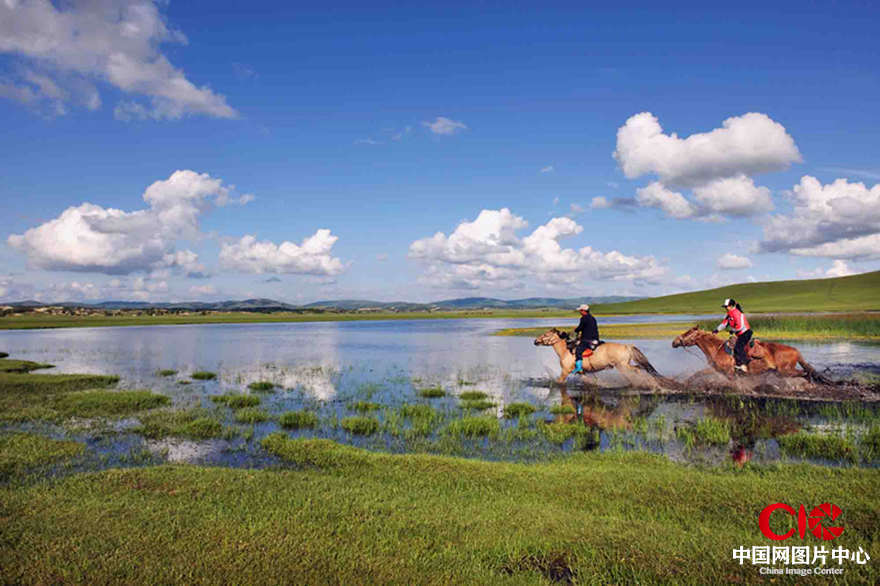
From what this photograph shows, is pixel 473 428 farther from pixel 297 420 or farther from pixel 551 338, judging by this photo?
pixel 551 338

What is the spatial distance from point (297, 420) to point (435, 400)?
6028 mm

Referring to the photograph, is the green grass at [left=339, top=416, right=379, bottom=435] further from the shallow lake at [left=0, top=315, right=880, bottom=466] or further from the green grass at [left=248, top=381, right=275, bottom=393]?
the green grass at [left=248, top=381, right=275, bottom=393]

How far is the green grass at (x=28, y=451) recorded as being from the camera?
35.1 ft

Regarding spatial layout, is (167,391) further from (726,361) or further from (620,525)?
(726,361)

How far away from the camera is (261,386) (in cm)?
2286

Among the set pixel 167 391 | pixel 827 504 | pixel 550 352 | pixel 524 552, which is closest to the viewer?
pixel 524 552

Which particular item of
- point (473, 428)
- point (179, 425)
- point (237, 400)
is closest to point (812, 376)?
point (473, 428)

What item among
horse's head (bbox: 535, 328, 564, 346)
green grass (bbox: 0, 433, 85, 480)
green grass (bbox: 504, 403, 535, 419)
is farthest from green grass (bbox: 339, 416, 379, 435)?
horse's head (bbox: 535, 328, 564, 346)

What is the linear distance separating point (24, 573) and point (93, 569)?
76 cm

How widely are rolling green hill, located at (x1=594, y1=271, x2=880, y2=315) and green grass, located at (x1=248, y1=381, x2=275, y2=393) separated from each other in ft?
322

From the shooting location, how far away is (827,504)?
7.73 meters

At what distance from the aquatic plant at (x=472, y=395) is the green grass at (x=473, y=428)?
4555 mm

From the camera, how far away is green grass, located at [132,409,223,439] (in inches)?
567

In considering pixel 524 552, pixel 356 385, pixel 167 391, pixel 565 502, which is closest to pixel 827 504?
pixel 565 502
